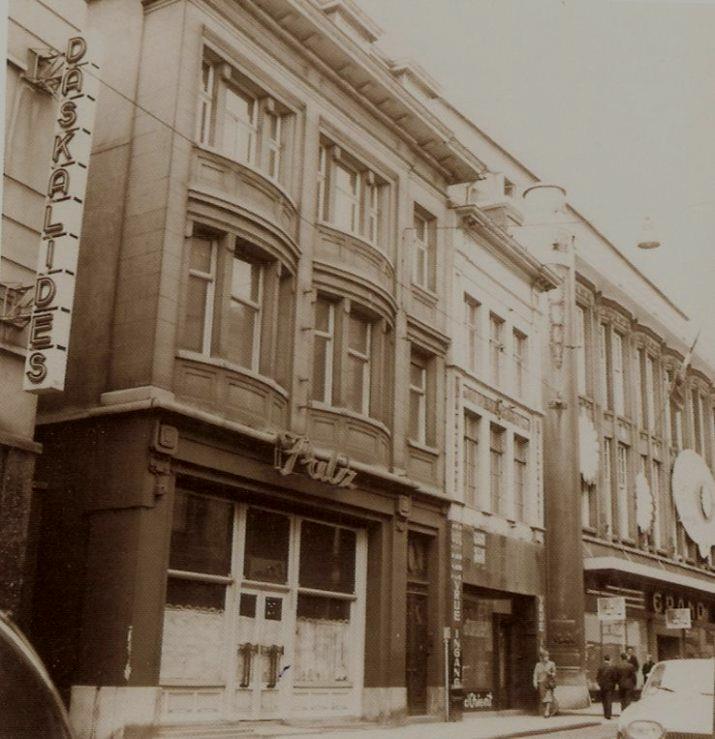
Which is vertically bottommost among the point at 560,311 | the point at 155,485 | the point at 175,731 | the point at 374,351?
the point at 175,731

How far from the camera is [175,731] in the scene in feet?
50.1

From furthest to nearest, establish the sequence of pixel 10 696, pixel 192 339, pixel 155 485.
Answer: pixel 192 339 < pixel 155 485 < pixel 10 696

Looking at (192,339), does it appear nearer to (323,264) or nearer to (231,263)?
(231,263)

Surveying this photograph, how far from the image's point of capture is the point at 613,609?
24.0 m

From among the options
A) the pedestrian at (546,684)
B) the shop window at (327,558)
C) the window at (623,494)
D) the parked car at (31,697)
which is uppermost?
the window at (623,494)

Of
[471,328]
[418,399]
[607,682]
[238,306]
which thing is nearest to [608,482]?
[471,328]

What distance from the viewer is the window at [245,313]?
17406 millimetres

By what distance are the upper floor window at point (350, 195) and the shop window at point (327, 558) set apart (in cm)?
584

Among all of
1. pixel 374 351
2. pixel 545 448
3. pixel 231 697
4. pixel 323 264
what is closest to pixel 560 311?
pixel 545 448

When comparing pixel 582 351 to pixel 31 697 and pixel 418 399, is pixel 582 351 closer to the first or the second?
pixel 418 399

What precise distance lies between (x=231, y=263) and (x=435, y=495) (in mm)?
7806

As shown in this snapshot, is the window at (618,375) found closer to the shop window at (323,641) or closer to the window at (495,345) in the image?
the window at (495,345)

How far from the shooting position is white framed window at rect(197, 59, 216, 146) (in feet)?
57.7

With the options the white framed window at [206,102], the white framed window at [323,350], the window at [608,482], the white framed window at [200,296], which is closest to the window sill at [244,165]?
the white framed window at [206,102]
